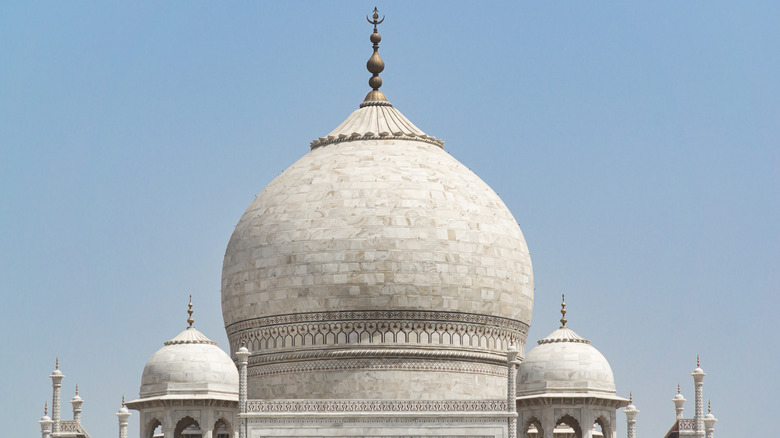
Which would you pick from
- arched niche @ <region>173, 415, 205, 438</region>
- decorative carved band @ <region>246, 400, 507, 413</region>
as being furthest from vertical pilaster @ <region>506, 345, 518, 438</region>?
arched niche @ <region>173, 415, 205, 438</region>

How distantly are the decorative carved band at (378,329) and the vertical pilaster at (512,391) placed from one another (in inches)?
90.5

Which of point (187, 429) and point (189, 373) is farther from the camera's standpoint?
point (187, 429)

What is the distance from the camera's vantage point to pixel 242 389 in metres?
35.7

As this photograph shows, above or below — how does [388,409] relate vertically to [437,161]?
below

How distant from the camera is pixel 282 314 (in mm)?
38031

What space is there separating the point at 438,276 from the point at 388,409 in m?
3.25

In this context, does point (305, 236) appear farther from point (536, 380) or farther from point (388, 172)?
point (536, 380)

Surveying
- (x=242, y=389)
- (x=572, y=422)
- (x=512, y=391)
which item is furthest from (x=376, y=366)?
(x=572, y=422)

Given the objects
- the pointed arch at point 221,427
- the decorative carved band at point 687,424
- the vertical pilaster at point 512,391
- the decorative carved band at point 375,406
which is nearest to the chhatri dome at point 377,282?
the pointed arch at point 221,427

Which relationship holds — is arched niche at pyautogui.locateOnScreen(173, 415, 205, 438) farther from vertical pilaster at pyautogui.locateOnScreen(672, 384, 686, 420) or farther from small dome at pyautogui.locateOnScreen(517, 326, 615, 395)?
vertical pilaster at pyautogui.locateOnScreen(672, 384, 686, 420)

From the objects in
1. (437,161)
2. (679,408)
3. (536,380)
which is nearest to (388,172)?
(437,161)

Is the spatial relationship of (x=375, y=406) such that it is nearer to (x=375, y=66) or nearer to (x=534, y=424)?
(x=534, y=424)

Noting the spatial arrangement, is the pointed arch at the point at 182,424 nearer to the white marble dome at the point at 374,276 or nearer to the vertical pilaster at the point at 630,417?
the white marble dome at the point at 374,276

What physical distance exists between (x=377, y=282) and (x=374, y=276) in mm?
133
